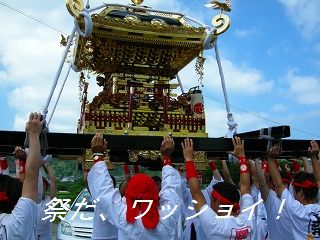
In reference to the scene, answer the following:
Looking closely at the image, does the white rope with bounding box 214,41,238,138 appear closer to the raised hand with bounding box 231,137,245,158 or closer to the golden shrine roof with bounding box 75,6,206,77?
the golden shrine roof with bounding box 75,6,206,77

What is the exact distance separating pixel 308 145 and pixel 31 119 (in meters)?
2.53

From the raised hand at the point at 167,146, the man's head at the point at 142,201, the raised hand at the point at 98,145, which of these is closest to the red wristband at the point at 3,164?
the raised hand at the point at 98,145

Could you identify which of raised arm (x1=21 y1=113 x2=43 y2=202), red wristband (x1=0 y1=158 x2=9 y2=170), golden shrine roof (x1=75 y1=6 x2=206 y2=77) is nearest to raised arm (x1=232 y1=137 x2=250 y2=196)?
raised arm (x1=21 y1=113 x2=43 y2=202)

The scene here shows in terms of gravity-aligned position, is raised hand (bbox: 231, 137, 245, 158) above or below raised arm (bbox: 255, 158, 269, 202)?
above

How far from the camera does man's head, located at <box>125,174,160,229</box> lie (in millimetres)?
2551

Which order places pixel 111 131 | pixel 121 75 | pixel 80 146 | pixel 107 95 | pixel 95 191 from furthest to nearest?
pixel 121 75
pixel 107 95
pixel 111 131
pixel 80 146
pixel 95 191

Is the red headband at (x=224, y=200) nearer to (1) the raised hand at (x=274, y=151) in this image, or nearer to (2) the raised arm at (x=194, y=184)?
(2) the raised arm at (x=194, y=184)

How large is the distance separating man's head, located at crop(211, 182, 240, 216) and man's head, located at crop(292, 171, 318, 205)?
0.78 metres

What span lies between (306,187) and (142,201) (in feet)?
4.95

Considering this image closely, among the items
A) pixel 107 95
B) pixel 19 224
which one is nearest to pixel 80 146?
pixel 19 224

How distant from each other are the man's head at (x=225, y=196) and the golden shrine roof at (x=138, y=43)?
365 cm

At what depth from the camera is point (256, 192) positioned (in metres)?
4.50

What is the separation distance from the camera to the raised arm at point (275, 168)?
3.39 m

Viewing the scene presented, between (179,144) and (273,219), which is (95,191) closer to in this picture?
(179,144)
